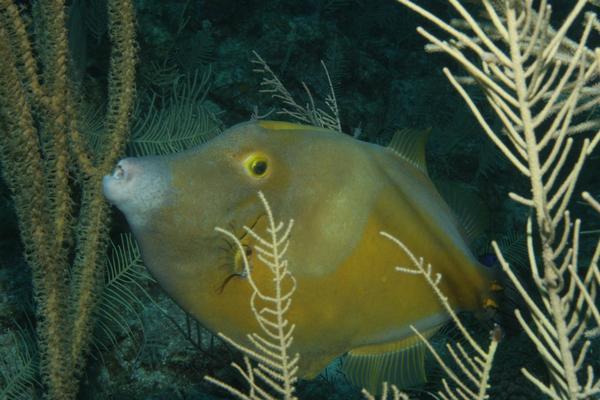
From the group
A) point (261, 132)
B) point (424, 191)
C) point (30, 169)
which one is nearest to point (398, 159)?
point (424, 191)

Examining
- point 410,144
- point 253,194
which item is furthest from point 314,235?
point 410,144

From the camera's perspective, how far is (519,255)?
14.9 ft

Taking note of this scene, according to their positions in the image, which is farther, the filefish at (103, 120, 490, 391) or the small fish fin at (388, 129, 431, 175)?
the small fish fin at (388, 129, 431, 175)

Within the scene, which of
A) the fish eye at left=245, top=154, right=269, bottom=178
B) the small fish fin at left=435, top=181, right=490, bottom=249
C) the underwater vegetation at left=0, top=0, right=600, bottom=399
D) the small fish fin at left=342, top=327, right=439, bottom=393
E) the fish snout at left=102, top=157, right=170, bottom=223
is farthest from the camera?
the small fish fin at left=435, top=181, right=490, bottom=249

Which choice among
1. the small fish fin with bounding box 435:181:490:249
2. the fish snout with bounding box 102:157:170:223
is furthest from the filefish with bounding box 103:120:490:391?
the small fish fin with bounding box 435:181:490:249

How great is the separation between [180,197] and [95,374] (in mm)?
2228

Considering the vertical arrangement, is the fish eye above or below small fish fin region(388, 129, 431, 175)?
below

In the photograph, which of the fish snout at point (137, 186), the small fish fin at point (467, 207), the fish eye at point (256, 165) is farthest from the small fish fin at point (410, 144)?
the fish snout at point (137, 186)

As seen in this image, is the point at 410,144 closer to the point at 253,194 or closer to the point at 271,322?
the point at 253,194

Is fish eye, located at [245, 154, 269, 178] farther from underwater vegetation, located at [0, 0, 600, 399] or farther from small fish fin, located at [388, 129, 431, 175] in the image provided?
small fish fin, located at [388, 129, 431, 175]

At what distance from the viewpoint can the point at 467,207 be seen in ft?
7.49

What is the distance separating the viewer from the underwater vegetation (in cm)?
135

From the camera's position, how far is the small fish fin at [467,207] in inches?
89.1

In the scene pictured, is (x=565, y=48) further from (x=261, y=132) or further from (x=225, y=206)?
(x=225, y=206)
